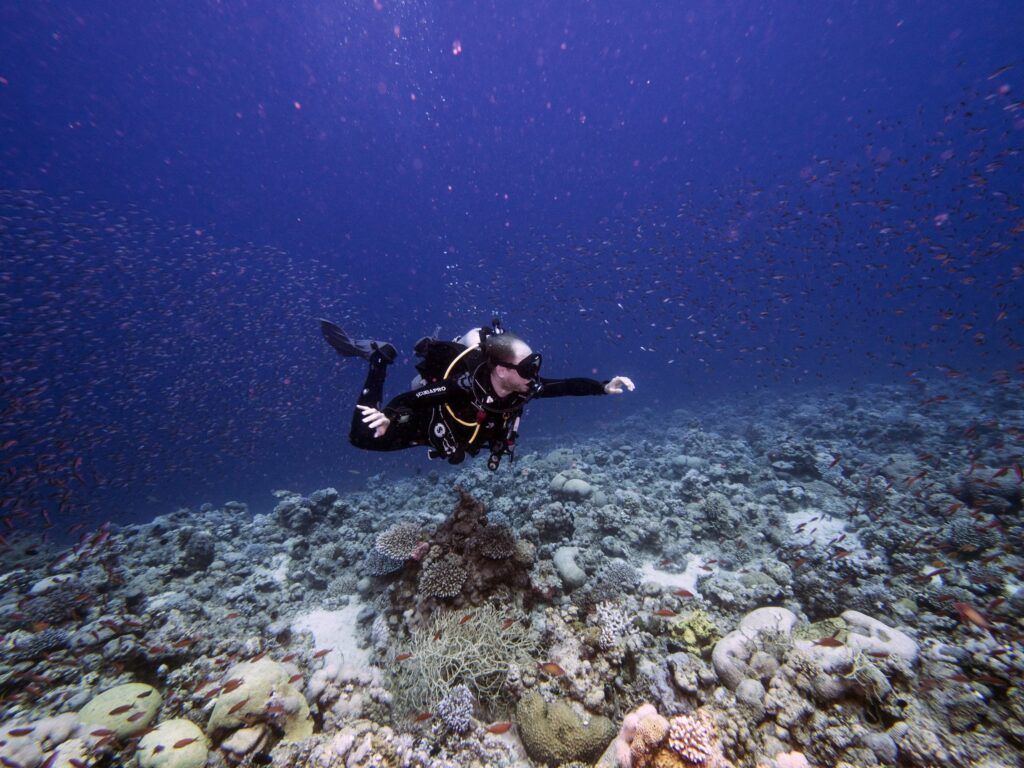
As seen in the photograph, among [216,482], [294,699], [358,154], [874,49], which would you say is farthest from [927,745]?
[874,49]

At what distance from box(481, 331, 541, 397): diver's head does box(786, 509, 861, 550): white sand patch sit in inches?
261

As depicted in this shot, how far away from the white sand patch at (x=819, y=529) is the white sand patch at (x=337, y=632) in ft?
27.1

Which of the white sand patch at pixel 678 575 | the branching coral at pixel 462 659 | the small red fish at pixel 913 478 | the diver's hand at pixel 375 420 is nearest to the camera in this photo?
the diver's hand at pixel 375 420

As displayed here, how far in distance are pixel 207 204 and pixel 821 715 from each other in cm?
9547

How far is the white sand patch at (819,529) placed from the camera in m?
7.74

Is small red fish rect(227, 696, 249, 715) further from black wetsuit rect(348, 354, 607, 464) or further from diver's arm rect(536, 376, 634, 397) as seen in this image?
diver's arm rect(536, 376, 634, 397)

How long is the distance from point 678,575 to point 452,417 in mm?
5644

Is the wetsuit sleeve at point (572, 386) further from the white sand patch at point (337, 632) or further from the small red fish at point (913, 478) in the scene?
the small red fish at point (913, 478)

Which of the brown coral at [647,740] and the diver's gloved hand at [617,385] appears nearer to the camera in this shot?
the brown coral at [647,740]

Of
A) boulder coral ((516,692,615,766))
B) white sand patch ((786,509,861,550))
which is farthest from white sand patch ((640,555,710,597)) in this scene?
boulder coral ((516,692,615,766))

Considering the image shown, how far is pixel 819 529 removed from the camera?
8773 mm

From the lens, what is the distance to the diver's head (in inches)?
A: 198

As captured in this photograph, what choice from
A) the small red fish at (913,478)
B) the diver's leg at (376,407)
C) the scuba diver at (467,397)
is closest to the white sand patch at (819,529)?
the small red fish at (913,478)

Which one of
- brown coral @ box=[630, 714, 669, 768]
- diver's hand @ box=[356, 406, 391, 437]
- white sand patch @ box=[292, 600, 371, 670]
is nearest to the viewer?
brown coral @ box=[630, 714, 669, 768]
